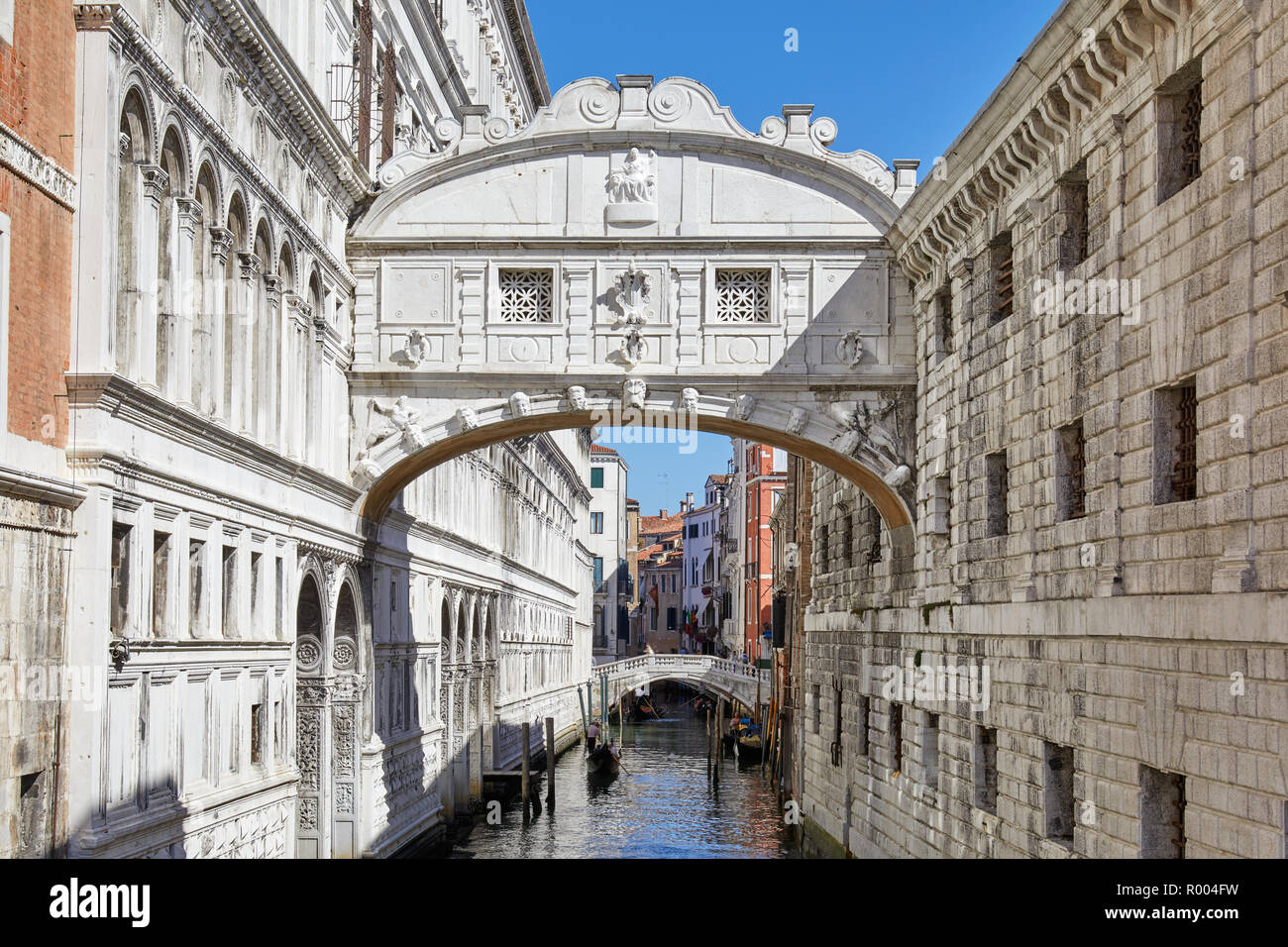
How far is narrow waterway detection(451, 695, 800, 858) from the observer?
2575 cm

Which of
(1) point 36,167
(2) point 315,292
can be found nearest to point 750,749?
(2) point 315,292

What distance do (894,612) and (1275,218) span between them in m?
9.77

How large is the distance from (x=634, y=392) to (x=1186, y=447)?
8162mm

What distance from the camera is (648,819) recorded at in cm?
3000

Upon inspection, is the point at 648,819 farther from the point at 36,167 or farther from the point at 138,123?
the point at 36,167

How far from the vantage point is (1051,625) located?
12344mm

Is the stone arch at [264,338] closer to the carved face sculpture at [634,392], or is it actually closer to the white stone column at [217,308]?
the white stone column at [217,308]

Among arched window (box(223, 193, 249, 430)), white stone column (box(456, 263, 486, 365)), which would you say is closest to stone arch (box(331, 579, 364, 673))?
white stone column (box(456, 263, 486, 365))

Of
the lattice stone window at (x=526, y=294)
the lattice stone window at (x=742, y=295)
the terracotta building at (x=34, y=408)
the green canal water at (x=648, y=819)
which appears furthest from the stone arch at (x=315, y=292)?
the green canal water at (x=648, y=819)

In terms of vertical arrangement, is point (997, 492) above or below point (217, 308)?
below

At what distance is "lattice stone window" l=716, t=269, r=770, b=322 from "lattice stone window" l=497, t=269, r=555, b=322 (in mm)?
1913

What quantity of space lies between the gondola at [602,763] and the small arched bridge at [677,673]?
39.4 feet

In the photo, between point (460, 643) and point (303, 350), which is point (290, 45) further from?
point (460, 643)

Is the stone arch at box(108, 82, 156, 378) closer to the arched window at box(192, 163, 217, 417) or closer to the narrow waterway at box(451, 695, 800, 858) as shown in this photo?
the arched window at box(192, 163, 217, 417)
